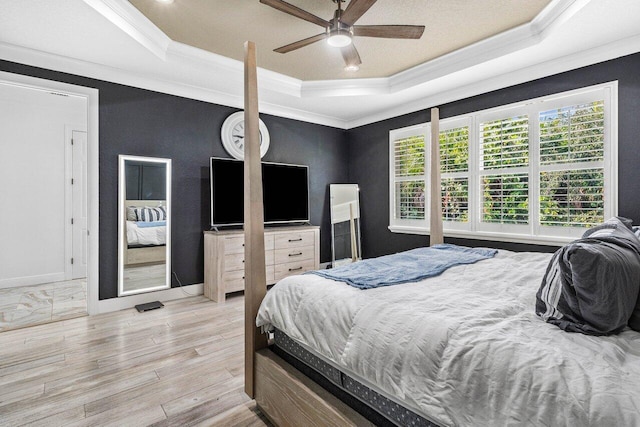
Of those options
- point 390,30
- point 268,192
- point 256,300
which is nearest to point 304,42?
point 390,30

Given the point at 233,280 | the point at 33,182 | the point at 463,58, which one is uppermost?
the point at 463,58

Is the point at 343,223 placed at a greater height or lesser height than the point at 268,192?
lesser

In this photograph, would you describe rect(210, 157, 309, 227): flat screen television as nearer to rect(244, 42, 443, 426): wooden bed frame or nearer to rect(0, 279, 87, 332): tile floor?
rect(0, 279, 87, 332): tile floor

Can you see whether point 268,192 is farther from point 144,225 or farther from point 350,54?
point 350,54

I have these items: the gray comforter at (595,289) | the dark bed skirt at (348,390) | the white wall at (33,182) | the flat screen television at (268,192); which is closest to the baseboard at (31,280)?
the white wall at (33,182)

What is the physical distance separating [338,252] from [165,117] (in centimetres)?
312

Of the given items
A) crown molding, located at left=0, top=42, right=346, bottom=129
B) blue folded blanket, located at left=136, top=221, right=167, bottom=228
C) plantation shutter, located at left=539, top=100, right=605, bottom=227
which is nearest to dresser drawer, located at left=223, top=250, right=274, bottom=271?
blue folded blanket, located at left=136, top=221, right=167, bottom=228

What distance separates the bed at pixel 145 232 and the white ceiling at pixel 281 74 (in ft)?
4.43

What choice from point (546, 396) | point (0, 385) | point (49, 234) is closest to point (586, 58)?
point (546, 396)

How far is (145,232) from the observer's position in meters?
3.65

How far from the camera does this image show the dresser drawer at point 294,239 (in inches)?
167

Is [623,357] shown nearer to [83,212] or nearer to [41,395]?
[41,395]

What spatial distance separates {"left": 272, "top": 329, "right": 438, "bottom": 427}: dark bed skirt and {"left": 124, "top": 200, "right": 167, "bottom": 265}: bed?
257 centimetres

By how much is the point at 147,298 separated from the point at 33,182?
8.97 ft
